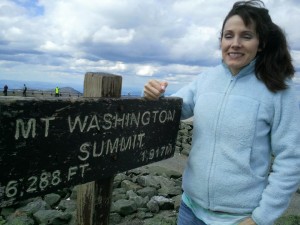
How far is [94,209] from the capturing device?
2336 millimetres

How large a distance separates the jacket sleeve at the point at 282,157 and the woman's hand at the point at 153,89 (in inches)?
27.3

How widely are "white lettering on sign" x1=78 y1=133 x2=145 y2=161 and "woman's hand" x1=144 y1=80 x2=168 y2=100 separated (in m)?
0.25

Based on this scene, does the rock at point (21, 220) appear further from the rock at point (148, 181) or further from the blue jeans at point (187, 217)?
the blue jeans at point (187, 217)

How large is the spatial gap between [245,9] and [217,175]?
1014 millimetres

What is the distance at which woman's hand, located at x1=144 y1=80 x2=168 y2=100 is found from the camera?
240 cm

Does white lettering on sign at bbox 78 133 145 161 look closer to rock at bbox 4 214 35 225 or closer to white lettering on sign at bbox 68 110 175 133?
white lettering on sign at bbox 68 110 175 133

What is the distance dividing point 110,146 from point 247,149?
78cm

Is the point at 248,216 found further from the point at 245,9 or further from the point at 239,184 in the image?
the point at 245,9

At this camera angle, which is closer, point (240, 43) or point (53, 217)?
point (240, 43)

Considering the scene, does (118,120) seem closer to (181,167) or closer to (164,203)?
(164,203)

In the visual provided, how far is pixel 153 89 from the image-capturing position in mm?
2396

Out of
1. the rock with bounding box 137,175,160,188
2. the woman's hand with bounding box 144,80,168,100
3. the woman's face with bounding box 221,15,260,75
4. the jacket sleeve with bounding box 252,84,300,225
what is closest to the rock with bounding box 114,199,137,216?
the rock with bounding box 137,175,160,188

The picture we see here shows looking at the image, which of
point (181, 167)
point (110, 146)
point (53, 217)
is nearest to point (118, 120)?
point (110, 146)

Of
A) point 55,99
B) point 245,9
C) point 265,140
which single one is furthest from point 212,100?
point 55,99
